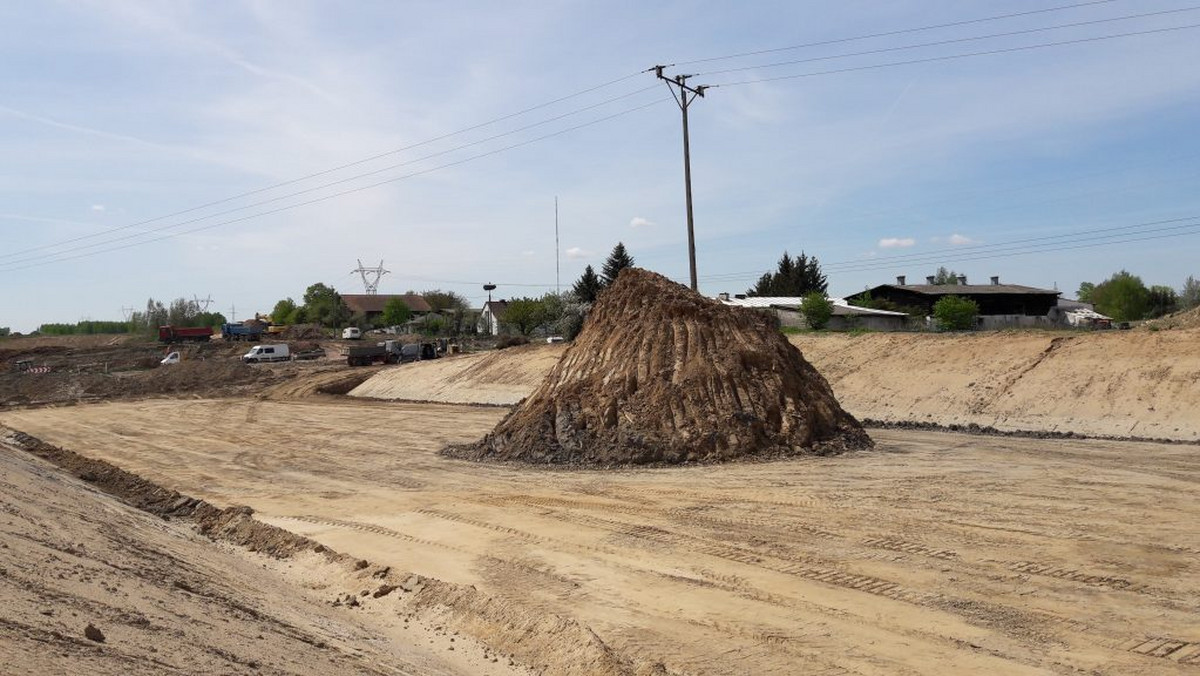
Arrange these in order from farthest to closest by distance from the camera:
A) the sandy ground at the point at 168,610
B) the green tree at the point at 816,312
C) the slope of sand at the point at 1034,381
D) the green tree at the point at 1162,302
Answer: the green tree at the point at 1162,302 < the green tree at the point at 816,312 < the slope of sand at the point at 1034,381 < the sandy ground at the point at 168,610

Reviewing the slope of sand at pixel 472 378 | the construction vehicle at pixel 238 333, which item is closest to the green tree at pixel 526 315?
the slope of sand at pixel 472 378

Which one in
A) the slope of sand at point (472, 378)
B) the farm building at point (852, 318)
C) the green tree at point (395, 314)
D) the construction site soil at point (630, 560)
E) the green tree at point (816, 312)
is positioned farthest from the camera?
the green tree at point (395, 314)

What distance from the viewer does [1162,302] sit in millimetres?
61656

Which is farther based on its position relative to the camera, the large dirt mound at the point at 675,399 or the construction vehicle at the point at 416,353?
the construction vehicle at the point at 416,353

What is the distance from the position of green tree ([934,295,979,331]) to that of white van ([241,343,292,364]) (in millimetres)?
49463

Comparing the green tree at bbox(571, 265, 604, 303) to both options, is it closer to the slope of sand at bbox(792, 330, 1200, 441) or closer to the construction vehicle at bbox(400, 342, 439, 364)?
the construction vehicle at bbox(400, 342, 439, 364)

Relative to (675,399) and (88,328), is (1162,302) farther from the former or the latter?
(88,328)

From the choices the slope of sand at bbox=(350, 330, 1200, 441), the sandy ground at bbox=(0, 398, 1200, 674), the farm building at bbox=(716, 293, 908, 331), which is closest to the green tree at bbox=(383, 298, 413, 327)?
the farm building at bbox=(716, 293, 908, 331)

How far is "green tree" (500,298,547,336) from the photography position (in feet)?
243

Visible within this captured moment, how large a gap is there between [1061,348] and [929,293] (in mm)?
39424

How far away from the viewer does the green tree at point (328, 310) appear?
392ft

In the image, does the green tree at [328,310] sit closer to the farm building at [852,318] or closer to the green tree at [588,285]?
the green tree at [588,285]

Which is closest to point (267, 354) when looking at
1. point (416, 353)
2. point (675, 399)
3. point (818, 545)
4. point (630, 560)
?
point (416, 353)

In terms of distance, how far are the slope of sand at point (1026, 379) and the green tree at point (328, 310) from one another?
3630 inches
